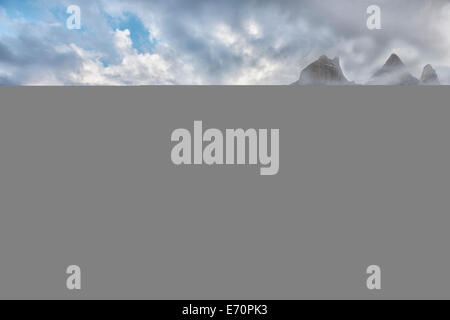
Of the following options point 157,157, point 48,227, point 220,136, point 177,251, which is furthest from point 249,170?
point 48,227

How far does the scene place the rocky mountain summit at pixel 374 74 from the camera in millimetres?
2678

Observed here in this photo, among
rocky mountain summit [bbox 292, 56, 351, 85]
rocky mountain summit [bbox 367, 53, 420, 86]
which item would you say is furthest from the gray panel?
rocky mountain summit [bbox 367, 53, 420, 86]

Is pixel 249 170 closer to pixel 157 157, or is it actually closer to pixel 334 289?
pixel 157 157

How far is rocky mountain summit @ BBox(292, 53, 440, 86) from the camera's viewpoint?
2.68 meters

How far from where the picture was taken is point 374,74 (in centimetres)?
290

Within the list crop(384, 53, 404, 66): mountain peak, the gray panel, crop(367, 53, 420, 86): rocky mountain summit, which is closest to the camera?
the gray panel

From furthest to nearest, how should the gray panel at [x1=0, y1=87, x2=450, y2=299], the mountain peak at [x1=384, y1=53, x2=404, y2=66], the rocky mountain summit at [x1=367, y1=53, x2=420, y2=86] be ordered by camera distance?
the rocky mountain summit at [x1=367, y1=53, x2=420, y2=86] < the mountain peak at [x1=384, y1=53, x2=404, y2=66] < the gray panel at [x1=0, y1=87, x2=450, y2=299]

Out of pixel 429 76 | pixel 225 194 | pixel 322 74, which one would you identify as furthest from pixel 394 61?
pixel 225 194

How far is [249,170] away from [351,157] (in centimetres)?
109

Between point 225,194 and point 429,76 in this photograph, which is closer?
point 225,194

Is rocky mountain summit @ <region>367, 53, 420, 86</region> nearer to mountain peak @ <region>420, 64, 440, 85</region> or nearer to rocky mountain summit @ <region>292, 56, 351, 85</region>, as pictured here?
mountain peak @ <region>420, 64, 440, 85</region>

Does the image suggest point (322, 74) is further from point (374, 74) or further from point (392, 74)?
point (392, 74)

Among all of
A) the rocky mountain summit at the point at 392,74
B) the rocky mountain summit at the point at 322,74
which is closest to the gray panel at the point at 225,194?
the rocky mountain summit at the point at 322,74
